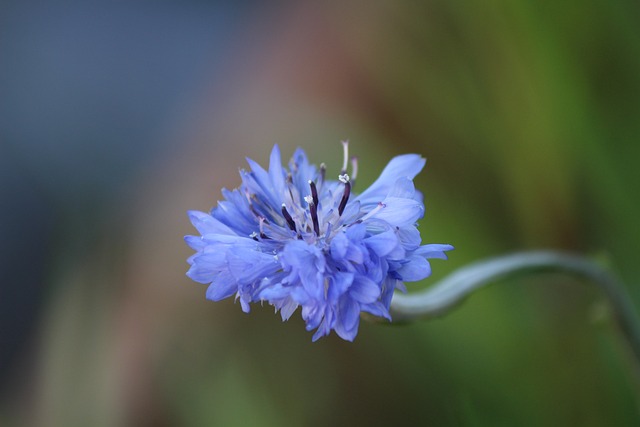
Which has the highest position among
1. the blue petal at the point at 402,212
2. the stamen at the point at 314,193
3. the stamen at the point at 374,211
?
the stamen at the point at 314,193

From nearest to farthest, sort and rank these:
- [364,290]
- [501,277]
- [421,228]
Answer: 1. [364,290]
2. [501,277]
3. [421,228]

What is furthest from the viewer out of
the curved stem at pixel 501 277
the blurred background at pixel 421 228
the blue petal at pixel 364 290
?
the blurred background at pixel 421 228

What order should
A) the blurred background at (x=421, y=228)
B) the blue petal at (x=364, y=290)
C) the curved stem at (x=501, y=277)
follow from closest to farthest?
the blue petal at (x=364, y=290), the curved stem at (x=501, y=277), the blurred background at (x=421, y=228)

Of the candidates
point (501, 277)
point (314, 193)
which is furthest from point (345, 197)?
point (501, 277)

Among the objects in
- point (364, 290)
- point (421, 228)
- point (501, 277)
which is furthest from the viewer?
point (421, 228)

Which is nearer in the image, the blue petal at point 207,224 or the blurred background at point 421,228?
the blue petal at point 207,224

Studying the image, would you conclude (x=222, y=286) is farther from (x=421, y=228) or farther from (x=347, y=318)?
→ (x=421, y=228)

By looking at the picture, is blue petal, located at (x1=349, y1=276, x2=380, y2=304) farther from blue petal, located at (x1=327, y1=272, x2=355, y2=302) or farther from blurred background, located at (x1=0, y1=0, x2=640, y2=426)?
blurred background, located at (x1=0, y1=0, x2=640, y2=426)

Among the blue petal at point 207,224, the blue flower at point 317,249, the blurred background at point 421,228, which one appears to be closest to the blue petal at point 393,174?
the blue flower at point 317,249

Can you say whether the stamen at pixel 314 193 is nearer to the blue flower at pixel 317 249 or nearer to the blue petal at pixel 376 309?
the blue flower at pixel 317 249
